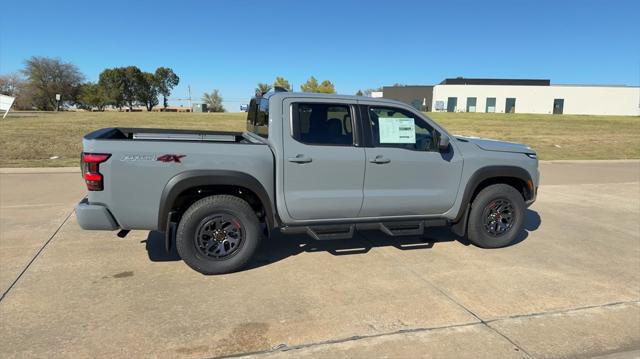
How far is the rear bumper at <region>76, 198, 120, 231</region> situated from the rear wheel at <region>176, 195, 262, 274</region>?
0.63m

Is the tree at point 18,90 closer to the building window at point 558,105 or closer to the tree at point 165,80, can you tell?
the tree at point 165,80

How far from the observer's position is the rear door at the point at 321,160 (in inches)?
179

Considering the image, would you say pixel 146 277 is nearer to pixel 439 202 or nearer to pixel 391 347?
pixel 391 347

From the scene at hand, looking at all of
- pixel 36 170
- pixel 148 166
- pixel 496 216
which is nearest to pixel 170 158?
pixel 148 166

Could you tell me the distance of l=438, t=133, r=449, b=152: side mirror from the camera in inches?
193

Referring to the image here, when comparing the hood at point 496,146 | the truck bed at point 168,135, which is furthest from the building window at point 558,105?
the truck bed at point 168,135

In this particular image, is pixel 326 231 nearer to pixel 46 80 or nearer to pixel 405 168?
pixel 405 168

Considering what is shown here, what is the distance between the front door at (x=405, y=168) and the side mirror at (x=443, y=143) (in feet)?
0.19

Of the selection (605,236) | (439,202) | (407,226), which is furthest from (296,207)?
(605,236)

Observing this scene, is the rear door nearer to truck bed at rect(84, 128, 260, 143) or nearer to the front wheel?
truck bed at rect(84, 128, 260, 143)

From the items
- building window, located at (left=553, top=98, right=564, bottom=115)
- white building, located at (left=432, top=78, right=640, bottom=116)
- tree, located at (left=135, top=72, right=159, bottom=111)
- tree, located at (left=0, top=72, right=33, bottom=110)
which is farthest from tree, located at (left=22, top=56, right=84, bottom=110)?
building window, located at (left=553, top=98, right=564, bottom=115)

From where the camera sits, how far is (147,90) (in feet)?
353

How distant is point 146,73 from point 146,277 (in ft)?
375

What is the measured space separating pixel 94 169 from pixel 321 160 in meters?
2.09
